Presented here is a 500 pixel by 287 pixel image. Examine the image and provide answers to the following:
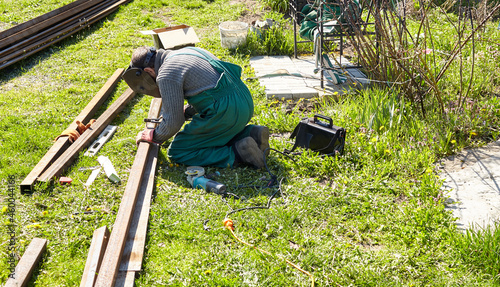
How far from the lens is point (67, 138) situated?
4953mm

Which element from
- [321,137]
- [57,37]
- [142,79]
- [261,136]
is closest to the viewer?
[142,79]

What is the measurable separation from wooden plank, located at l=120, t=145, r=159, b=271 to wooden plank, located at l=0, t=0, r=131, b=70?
4378 mm

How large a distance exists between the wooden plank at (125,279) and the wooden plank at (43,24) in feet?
19.3

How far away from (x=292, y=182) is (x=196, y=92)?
1345 millimetres

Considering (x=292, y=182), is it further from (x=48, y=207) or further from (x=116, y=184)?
(x=48, y=207)

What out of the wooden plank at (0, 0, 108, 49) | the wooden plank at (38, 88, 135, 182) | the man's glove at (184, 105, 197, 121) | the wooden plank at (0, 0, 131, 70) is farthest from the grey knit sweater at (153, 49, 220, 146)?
the wooden plank at (0, 0, 108, 49)

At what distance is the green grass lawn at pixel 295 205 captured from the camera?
3.17m

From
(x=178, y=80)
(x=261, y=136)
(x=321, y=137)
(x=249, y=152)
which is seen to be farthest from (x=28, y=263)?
(x=321, y=137)

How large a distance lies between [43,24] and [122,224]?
21.0ft

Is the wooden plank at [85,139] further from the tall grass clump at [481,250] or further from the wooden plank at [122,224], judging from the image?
the tall grass clump at [481,250]

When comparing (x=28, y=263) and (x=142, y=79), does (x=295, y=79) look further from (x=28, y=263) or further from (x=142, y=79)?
(x=28, y=263)

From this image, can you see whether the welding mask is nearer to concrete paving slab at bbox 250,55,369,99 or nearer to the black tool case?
the black tool case

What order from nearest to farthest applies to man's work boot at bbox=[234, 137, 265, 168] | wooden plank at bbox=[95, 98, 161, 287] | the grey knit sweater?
wooden plank at bbox=[95, 98, 161, 287] < the grey knit sweater < man's work boot at bbox=[234, 137, 265, 168]

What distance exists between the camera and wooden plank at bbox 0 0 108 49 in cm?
742
